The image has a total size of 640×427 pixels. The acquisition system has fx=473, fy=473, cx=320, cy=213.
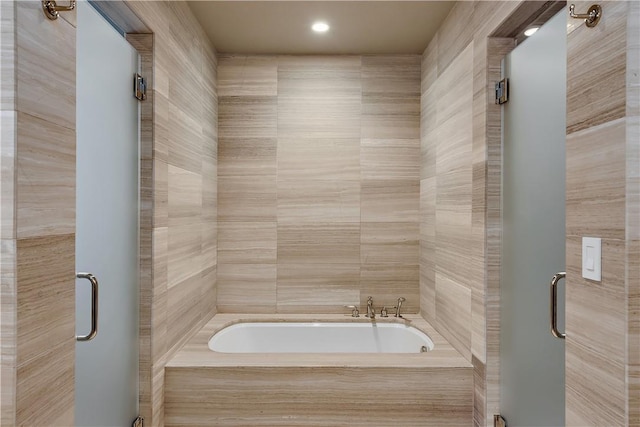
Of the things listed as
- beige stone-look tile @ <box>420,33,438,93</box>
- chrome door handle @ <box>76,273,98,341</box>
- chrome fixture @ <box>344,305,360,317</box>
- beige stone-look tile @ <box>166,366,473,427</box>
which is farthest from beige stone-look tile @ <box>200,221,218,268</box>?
beige stone-look tile @ <box>420,33,438,93</box>

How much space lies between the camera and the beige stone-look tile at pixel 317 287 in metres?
3.43

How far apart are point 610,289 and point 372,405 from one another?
4.57 ft

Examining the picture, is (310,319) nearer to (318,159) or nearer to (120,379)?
(318,159)

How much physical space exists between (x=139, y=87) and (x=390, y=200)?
1.95 meters

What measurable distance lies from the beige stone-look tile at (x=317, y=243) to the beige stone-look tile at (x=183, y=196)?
0.74 m

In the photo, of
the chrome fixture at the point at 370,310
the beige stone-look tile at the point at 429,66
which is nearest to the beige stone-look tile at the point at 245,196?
the chrome fixture at the point at 370,310

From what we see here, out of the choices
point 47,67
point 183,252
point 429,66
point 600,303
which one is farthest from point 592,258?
point 429,66

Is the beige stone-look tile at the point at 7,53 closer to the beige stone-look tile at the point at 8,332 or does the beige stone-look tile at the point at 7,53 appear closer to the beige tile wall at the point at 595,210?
the beige stone-look tile at the point at 8,332

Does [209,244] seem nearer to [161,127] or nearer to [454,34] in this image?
[161,127]

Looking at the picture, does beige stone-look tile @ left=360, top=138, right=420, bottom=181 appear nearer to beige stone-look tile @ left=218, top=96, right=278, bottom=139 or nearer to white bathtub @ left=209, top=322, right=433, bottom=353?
beige stone-look tile @ left=218, top=96, right=278, bottom=139

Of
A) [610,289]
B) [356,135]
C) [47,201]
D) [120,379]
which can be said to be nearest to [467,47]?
[356,135]

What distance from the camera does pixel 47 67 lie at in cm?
123

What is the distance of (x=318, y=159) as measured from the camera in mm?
3420

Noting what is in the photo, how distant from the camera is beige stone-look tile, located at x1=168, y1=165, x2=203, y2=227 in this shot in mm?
2357
